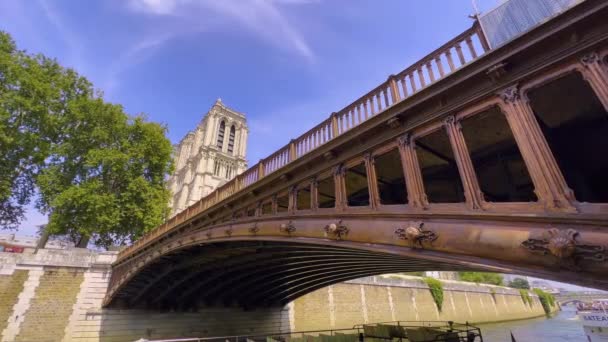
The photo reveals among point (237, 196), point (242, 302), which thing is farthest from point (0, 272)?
point (237, 196)

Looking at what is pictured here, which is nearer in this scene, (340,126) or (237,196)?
(340,126)

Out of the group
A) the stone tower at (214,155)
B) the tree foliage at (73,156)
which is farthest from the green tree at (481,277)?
the tree foliage at (73,156)

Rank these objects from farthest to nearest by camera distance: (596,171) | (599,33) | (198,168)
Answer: (198,168) < (596,171) < (599,33)

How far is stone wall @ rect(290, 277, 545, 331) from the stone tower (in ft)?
93.0

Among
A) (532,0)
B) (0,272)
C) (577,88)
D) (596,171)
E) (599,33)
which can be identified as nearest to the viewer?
(599,33)

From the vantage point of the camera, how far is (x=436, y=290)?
105 ft

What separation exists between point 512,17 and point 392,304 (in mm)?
27292

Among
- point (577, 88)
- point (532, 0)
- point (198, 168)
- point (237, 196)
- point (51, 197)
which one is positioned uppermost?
point (198, 168)

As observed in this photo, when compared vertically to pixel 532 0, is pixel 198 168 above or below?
above

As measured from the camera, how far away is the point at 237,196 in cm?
955

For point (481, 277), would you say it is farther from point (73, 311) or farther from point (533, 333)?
point (73, 311)

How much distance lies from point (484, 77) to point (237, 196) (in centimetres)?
736

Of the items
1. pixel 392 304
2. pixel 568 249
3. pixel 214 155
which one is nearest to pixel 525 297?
pixel 392 304

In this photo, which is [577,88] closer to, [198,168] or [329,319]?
[329,319]
